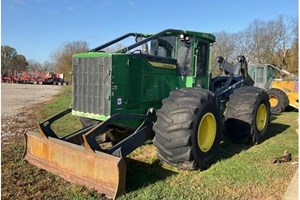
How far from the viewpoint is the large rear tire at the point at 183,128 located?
16.3 feet

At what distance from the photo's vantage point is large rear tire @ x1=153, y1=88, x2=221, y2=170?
195 inches

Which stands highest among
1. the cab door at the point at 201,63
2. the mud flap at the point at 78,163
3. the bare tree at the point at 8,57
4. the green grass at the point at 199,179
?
the bare tree at the point at 8,57

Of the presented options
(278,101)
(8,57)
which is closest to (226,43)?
(278,101)

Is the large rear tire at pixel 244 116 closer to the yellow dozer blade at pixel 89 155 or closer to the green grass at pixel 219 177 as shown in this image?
the green grass at pixel 219 177

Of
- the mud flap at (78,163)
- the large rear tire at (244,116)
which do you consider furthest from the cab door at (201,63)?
the mud flap at (78,163)

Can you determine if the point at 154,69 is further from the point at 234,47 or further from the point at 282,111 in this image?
the point at 234,47

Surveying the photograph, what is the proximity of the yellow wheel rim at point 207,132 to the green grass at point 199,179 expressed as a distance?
0.39m

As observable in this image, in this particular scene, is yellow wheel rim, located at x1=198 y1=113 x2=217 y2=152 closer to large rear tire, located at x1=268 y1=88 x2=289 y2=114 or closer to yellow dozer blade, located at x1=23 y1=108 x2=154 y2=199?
yellow dozer blade, located at x1=23 y1=108 x2=154 y2=199

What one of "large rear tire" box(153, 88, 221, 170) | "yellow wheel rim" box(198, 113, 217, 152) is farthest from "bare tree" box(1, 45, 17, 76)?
"large rear tire" box(153, 88, 221, 170)

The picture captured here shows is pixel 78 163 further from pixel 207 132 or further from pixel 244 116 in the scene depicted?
pixel 244 116

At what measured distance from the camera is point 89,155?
15.2 feet

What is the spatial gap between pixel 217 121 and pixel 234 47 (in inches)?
1685

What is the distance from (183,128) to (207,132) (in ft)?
3.27

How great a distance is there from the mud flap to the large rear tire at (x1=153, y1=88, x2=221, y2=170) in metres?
0.95
